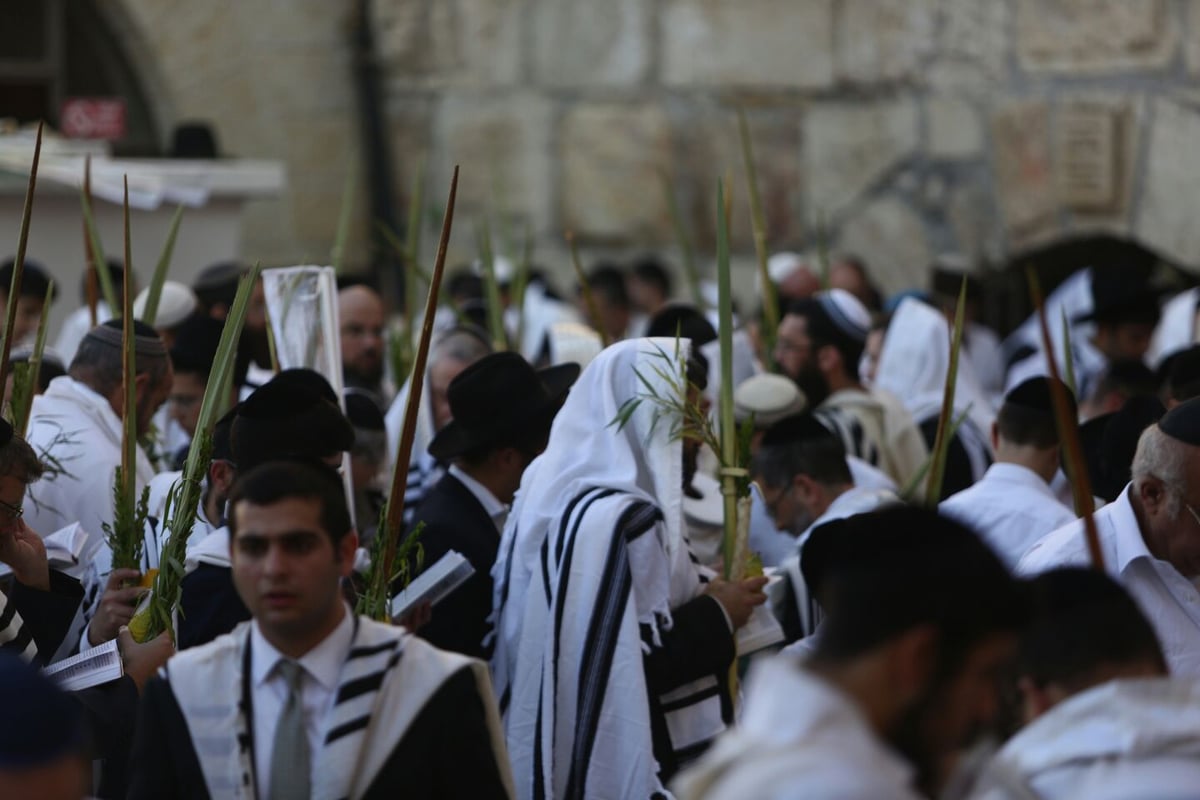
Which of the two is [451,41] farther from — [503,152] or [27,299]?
[27,299]

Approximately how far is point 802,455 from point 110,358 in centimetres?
179

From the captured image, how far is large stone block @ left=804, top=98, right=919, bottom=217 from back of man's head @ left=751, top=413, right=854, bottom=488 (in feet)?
18.2

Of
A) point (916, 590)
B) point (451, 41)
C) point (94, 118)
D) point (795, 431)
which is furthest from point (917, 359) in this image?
point (916, 590)

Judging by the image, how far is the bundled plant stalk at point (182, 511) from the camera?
3871 millimetres

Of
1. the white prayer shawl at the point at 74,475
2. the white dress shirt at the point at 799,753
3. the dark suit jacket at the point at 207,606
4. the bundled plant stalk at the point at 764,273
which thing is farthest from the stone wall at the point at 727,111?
the white dress shirt at the point at 799,753

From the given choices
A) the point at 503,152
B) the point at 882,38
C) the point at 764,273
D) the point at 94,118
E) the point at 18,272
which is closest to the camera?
the point at 18,272

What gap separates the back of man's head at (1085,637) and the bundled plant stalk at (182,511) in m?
1.71

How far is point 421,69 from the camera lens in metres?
11.9

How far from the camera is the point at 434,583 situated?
4.16 metres

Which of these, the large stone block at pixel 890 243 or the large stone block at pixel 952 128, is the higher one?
the large stone block at pixel 952 128

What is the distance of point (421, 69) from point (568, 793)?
27.1 ft

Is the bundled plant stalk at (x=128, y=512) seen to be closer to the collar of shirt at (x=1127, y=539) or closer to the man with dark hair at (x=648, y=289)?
the collar of shirt at (x=1127, y=539)

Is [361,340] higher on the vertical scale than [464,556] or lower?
lower

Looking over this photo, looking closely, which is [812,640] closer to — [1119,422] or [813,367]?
[1119,422]
